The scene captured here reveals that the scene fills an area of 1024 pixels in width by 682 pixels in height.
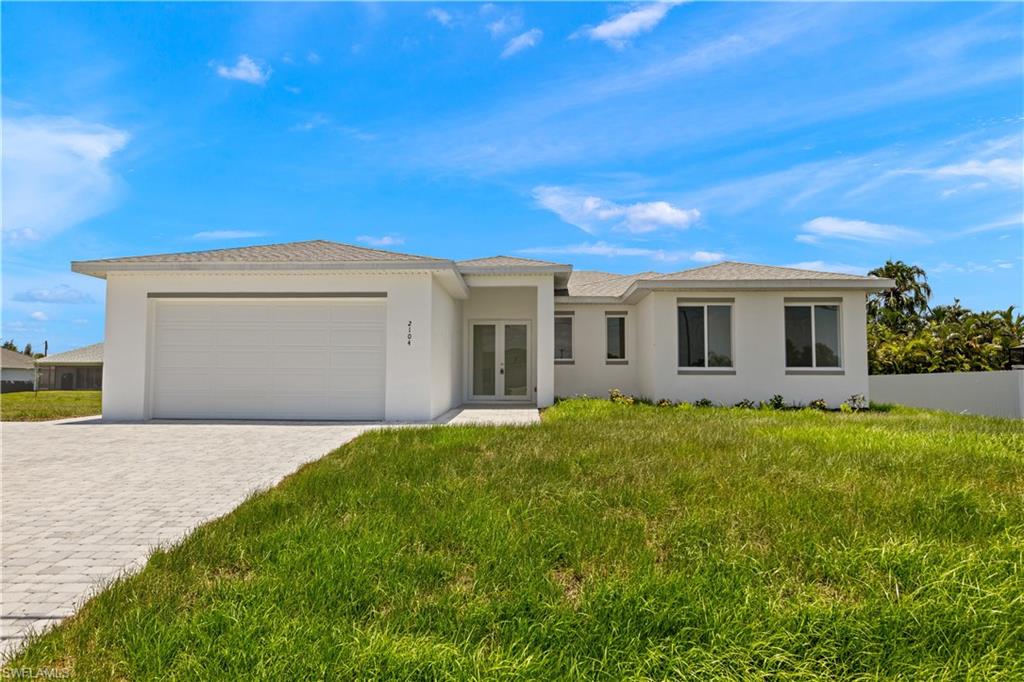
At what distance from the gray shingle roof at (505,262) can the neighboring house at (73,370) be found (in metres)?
38.2

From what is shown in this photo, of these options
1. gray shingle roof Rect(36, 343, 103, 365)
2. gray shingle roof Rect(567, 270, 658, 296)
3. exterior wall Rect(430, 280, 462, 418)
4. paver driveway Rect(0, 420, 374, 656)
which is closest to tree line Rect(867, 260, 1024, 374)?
gray shingle roof Rect(567, 270, 658, 296)

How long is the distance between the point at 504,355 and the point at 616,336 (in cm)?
371

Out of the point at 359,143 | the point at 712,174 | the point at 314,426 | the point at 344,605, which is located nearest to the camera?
the point at 344,605

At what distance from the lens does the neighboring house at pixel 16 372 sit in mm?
44812

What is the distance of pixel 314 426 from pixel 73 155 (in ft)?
22.8

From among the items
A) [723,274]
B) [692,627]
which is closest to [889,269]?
[723,274]

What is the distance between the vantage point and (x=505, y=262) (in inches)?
653

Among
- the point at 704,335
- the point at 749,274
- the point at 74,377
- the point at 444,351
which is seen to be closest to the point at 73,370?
the point at 74,377

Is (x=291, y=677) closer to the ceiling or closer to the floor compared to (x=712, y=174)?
closer to the floor

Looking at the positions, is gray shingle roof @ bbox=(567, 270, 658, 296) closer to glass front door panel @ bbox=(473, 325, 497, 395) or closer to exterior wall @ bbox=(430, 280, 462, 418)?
glass front door panel @ bbox=(473, 325, 497, 395)

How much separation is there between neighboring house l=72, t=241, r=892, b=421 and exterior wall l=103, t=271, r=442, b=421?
0.02 metres

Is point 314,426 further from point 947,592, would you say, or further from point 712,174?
point 712,174

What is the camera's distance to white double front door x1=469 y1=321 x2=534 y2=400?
17.5 meters

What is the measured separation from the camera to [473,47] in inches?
432
